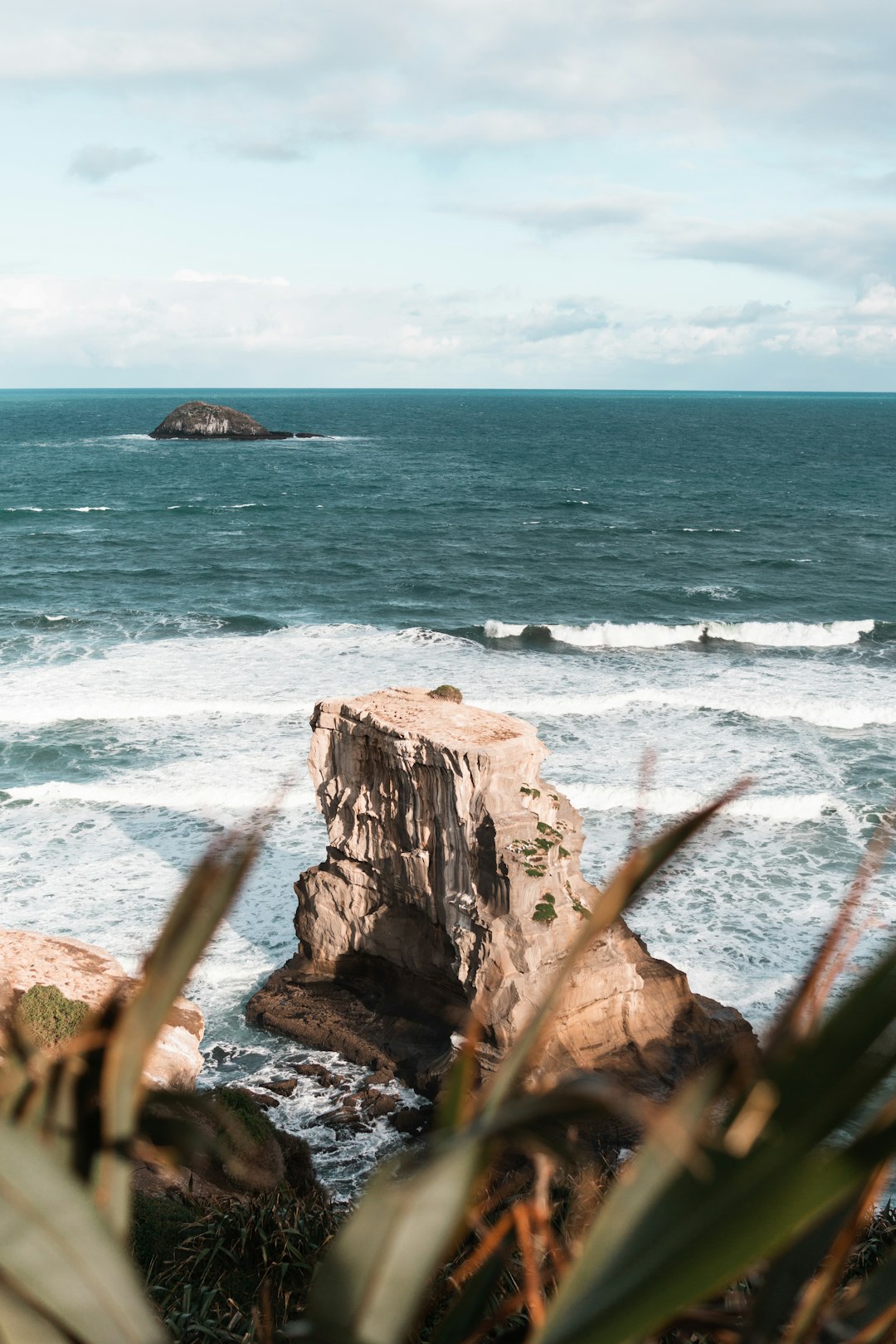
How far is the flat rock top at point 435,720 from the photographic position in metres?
15.7

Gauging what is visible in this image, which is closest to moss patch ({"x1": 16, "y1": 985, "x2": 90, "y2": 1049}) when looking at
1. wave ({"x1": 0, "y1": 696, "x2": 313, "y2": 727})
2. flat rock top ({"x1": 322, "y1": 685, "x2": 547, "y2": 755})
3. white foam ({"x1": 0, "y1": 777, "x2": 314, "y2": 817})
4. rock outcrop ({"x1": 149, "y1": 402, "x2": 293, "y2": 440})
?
flat rock top ({"x1": 322, "y1": 685, "x2": 547, "y2": 755})

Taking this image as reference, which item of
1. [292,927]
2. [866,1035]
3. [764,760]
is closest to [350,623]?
[764,760]

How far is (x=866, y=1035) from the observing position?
6.08 feet

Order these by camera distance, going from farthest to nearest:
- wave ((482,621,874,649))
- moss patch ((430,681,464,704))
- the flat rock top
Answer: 1. wave ((482,621,874,649))
2. moss patch ((430,681,464,704))
3. the flat rock top

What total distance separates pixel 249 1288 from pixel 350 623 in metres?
34.4

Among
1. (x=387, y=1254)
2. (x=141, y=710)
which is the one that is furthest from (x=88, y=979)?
(x=141, y=710)

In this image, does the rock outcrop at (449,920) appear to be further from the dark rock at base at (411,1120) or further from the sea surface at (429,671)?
the sea surface at (429,671)

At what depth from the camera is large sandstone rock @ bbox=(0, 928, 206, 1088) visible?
14766mm

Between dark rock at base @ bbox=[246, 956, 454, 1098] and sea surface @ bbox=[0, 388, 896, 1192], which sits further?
sea surface @ bbox=[0, 388, 896, 1192]

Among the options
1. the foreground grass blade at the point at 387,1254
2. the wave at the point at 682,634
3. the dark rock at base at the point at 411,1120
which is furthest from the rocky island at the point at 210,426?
the foreground grass blade at the point at 387,1254

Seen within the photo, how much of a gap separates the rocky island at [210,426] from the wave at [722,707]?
92.8 metres

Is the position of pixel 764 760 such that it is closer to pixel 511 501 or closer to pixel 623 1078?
pixel 623 1078

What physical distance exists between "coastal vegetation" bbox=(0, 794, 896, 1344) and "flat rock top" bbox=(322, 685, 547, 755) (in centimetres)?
1284

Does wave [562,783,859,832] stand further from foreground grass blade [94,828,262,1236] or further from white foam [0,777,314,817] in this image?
foreground grass blade [94,828,262,1236]
